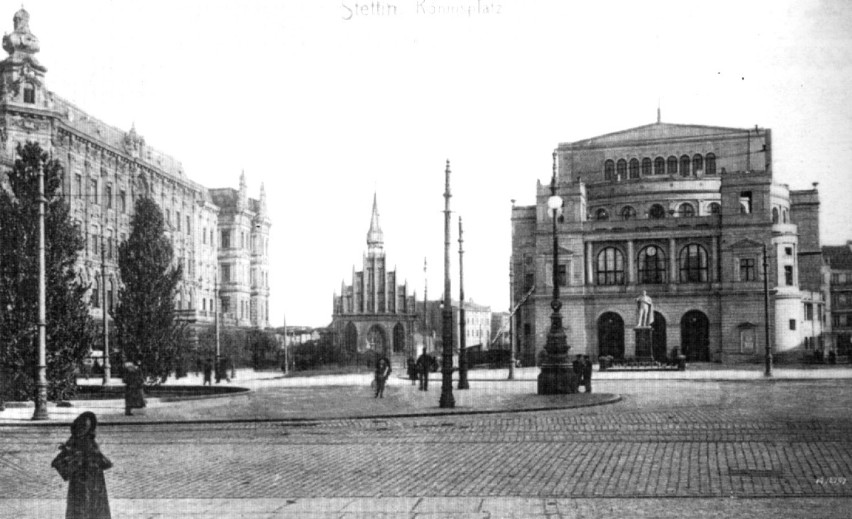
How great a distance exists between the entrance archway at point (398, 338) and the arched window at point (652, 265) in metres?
39.9

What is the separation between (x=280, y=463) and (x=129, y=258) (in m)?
25.4

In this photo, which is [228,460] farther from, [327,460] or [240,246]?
[240,246]

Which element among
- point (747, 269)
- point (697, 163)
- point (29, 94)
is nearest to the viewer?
point (29, 94)

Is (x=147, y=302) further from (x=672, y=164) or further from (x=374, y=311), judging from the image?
(x=374, y=311)

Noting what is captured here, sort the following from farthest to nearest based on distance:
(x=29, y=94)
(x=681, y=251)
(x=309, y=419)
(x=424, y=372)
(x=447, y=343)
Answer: (x=681, y=251)
(x=29, y=94)
(x=424, y=372)
(x=447, y=343)
(x=309, y=419)

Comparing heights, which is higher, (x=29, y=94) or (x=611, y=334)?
(x=29, y=94)

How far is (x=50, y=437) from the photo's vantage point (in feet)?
57.5

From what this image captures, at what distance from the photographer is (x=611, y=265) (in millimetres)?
65125

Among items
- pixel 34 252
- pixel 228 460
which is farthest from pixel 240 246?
pixel 228 460

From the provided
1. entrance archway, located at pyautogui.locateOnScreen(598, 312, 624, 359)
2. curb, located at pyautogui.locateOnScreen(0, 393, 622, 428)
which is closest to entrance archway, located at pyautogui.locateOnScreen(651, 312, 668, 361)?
entrance archway, located at pyautogui.locateOnScreen(598, 312, 624, 359)

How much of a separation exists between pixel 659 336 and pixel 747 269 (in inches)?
297

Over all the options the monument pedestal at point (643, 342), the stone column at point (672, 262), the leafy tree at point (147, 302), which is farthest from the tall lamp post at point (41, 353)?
the stone column at point (672, 262)

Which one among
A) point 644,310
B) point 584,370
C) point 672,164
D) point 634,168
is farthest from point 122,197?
point 672,164

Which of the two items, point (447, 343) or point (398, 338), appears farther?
point (398, 338)
